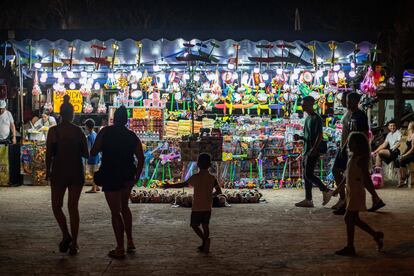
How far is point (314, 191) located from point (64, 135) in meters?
8.17

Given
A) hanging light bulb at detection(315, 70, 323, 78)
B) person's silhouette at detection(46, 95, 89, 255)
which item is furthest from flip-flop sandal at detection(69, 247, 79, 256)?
hanging light bulb at detection(315, 70, 323, 78)

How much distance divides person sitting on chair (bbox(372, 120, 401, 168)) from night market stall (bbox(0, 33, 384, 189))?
3.75ft

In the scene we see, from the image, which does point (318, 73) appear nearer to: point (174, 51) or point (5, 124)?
point (174, 51)

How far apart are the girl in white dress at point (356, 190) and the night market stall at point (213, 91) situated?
5316mm

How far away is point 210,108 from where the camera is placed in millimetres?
17469

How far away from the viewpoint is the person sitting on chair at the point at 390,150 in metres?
15.0

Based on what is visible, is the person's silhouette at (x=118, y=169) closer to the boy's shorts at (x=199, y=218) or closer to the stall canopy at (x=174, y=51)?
the boy's shorts at (x=199, y=218)

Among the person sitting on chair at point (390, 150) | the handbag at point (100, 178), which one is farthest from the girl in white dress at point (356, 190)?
the person sitting on chair at point (390, 150)

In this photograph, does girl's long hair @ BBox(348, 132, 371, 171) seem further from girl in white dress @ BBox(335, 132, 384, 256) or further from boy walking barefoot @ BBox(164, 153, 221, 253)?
boy walking barefoot @ BBox(164, 153, 221, 253)

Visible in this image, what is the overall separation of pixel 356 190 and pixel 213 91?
10.3 metres

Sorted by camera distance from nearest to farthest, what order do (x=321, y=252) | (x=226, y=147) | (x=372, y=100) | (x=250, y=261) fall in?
1. (x=250, y=261)
2. (x=321, y=252)
3. (x=226, y=147)
4. (x=372, y=100)

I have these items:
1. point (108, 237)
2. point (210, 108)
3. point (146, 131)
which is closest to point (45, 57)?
point (146, 131)

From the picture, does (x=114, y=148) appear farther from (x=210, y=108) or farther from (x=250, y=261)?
(x=210, y=108)

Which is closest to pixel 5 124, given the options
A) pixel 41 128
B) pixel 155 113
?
pixel 41 128
